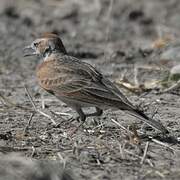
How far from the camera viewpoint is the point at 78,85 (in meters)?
7.72

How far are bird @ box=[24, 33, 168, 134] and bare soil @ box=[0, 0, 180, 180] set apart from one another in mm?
242

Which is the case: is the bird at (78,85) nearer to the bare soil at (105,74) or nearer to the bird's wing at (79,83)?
the bird's wing at (79,83)

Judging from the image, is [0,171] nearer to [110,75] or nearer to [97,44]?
[110,75]

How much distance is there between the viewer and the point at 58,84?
7.90m

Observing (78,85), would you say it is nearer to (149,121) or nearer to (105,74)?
(149,121)

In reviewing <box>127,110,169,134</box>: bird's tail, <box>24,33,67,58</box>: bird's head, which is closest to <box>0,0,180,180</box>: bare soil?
<box>127,110,169,134</box>: bird's tail

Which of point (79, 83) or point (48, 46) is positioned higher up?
point (48, 46)

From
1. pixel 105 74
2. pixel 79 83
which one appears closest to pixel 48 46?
pixel 79 83

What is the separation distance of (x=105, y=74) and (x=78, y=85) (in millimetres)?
3003

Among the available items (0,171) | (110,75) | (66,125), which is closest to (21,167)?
(0,171)

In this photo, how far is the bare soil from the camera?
22.0ft

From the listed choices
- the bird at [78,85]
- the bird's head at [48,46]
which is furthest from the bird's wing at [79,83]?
the bird's head at [48,46]

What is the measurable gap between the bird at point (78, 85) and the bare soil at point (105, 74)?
0.24 metres

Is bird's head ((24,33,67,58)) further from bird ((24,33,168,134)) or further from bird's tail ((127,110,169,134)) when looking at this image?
bird's tail ((127,110,169,134))
